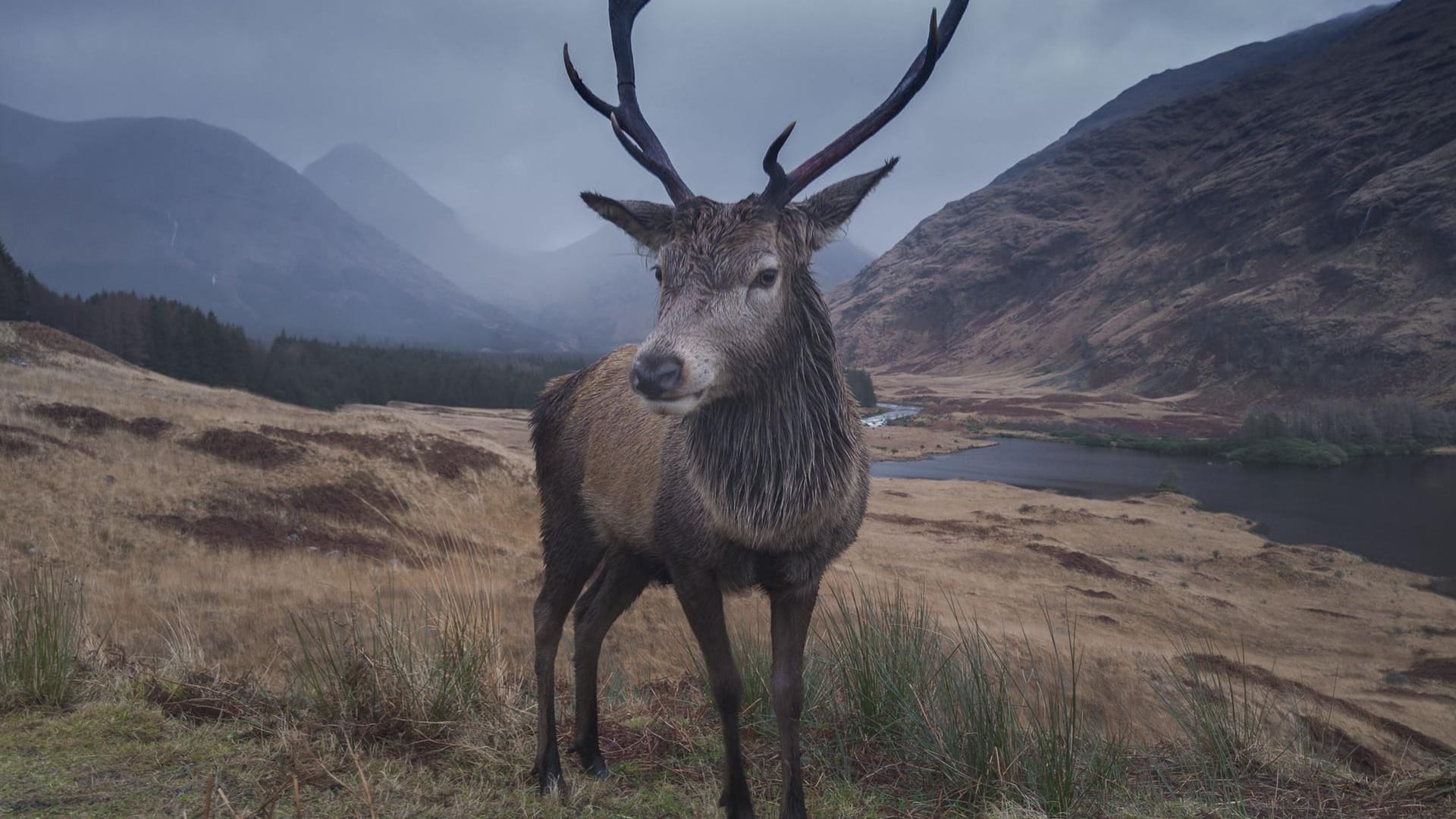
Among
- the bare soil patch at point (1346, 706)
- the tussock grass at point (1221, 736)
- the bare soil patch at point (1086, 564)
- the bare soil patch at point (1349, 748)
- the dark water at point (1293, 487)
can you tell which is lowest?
the dark water at point (1293, 487)

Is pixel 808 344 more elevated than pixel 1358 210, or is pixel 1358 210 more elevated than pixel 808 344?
pixel 1358 210

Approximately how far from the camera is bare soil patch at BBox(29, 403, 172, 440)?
56.3 ft

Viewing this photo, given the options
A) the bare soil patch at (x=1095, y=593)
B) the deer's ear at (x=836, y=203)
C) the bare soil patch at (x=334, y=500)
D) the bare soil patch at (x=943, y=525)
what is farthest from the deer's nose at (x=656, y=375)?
the bare soil patch at (x=943, y=525)

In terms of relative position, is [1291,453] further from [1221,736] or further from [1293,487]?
[1221,736]

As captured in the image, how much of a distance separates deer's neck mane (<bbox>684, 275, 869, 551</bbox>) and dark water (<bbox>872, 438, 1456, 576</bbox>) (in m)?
43.4

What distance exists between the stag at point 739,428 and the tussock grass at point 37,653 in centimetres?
251

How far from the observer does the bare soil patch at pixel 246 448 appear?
1836 cm

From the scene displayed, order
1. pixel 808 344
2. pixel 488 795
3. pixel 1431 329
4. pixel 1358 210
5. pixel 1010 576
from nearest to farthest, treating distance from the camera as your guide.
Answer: pixel 488 795
pixel 808 344
pixel 1010 576
pixel 1431 329
pixel 1358 210

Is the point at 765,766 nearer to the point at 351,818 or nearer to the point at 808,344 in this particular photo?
the point at 351,818

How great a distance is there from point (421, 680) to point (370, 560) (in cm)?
1047

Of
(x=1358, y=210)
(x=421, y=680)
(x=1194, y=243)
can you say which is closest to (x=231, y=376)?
(x=421, y=680)

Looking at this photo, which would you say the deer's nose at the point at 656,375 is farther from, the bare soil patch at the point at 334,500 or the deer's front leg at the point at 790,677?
the bare soil patch at the point at 334,500

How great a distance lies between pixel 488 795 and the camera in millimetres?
3195

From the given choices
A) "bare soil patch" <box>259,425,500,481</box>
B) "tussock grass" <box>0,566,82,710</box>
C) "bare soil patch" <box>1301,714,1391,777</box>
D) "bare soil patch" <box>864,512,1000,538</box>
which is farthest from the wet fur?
"bare soil patch" <box>864,512,1000,538</box>
